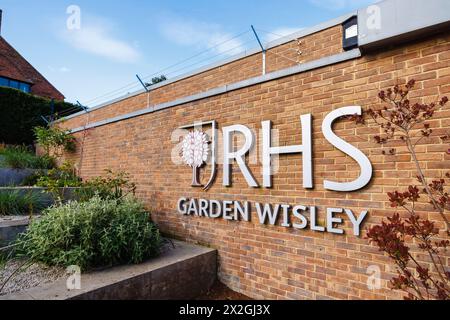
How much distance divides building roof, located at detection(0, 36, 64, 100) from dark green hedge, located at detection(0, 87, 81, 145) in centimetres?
793

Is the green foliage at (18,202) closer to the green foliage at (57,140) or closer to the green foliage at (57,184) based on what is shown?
the green foliage at (57,184)

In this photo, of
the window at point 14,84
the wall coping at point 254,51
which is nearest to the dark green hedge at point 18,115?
the wall coping at point 254,51

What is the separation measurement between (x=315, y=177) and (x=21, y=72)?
2135 cm

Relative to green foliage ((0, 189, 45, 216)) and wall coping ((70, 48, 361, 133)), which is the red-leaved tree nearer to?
wall coping ((70, 48, 361, 133))

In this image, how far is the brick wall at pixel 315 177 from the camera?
95.6 inches

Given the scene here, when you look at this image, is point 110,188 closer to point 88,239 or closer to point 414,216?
point 88,239

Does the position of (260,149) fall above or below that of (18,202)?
above

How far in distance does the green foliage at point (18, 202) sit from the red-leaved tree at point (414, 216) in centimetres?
508

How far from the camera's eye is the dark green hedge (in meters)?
10.1

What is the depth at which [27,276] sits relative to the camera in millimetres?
2938

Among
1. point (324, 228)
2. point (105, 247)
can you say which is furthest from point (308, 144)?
point (105, 247)

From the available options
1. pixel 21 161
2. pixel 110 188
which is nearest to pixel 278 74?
pixel 110 188

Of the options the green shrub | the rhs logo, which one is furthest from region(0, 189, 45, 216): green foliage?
the rhs logo

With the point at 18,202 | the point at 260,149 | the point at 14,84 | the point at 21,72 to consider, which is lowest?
the point at 18,202
